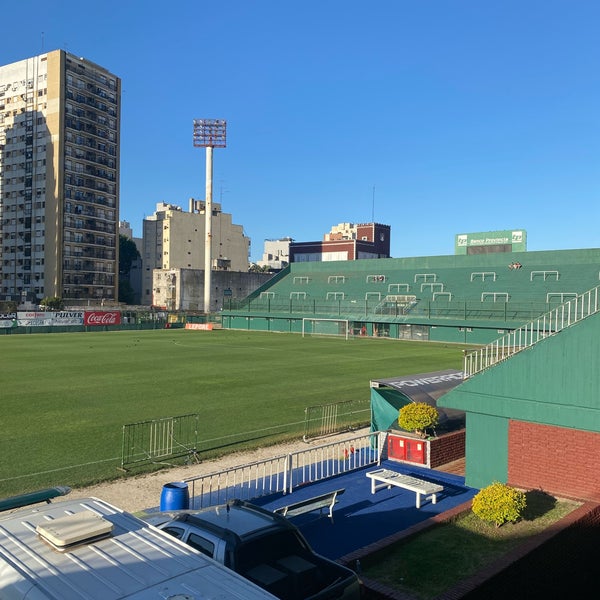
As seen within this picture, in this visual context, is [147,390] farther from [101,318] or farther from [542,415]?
[101,318]

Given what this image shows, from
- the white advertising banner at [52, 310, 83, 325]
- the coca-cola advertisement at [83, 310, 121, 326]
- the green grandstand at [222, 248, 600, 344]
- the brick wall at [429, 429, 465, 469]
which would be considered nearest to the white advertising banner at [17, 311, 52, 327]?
the white advertising banner at [52, 310, 83, 325]

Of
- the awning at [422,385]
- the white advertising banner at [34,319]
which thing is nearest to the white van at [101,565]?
the awning at [422,385]

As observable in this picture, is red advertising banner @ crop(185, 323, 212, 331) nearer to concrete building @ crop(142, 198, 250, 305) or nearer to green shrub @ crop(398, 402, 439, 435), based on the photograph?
concrete building @ crop(142, 198, 250, 305)

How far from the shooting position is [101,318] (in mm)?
70750

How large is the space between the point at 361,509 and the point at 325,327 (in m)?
58.9

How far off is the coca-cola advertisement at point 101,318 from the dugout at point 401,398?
194 ft

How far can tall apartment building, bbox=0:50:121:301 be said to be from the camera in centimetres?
9812

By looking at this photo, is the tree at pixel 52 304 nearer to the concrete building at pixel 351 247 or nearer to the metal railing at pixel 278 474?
the concrete building at pixel 351 247

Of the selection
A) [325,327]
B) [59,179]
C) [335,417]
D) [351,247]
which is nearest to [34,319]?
[325,327]

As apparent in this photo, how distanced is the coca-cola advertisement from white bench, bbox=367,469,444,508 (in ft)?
205

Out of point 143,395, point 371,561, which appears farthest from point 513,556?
point 143,395

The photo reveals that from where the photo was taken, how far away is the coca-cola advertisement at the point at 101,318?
6938 cm

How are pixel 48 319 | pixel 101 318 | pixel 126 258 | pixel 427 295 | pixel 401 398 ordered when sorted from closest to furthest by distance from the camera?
1. pixel 401 398
2. pixel 48 319
3. pixel 427 295
4. pixel 101 318
5. pixel 126 258

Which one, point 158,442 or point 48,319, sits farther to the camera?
point 48,319
